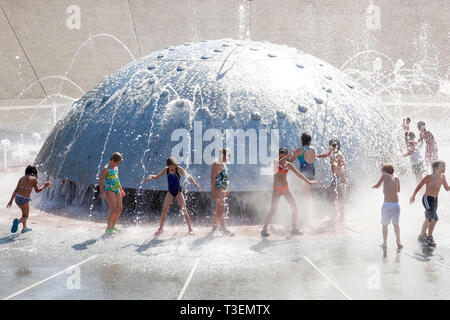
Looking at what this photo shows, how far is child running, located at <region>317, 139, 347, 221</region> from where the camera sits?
855 centimetres

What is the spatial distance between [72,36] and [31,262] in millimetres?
26677

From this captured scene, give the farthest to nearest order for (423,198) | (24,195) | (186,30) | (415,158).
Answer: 1. (186,30)
2. (415,158)
3. (24,195)
4. (423,198)

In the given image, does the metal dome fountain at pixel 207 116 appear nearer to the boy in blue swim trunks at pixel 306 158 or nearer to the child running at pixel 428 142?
the boy in blue swim trunks at pixel 306 158

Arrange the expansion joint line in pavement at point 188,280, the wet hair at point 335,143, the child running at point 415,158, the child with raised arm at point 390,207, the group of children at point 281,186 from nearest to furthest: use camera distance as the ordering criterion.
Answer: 1. the expansion joint line in pavement at point 188,280
2. the child with raised arm at point 390,207
3. the group of children at point 281,186
4. the wet hair at point 335,143
5. the child running at point 415,158

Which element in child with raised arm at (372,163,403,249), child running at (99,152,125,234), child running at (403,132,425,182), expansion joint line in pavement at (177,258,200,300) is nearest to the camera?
expansion joint line in pavement at (177,258,200,300)

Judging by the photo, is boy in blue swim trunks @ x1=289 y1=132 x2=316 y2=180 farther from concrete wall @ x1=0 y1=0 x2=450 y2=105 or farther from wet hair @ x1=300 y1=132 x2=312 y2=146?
concrete wall @ x1=0 y1=0 x2=450 y2=105

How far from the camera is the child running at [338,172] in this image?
8.55 m

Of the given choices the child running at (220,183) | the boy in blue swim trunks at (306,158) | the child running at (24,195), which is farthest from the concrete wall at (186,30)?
the child running at (220,183)

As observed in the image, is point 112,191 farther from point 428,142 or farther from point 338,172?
point 428,142

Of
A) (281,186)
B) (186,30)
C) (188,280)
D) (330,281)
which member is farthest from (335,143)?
(186,30)

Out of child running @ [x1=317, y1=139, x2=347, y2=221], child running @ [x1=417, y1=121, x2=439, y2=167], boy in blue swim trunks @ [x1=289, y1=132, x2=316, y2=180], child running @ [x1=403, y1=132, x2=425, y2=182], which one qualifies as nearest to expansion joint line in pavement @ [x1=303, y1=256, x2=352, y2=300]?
boy in blue swim trunks @ [x1=289, y1=132, x2=316, y2=180]

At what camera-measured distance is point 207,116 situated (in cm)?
895

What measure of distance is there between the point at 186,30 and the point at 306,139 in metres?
25.1

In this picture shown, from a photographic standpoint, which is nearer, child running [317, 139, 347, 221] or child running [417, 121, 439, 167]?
child running [317, 139, 347, 221]
